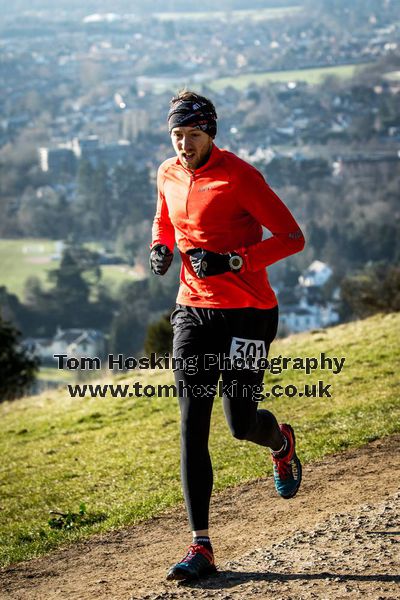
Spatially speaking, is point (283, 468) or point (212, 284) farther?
point (283, 468)

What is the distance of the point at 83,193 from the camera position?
8838 centimetres

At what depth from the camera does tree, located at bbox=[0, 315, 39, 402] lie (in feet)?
63.3

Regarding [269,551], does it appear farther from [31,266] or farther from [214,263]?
[31,266]

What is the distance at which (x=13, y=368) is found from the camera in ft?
63.8

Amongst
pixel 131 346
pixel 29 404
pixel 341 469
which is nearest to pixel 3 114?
pixel 131 346

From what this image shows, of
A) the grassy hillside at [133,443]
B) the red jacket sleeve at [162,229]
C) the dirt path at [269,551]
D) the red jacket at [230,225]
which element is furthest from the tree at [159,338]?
the red jacket at [230,225]

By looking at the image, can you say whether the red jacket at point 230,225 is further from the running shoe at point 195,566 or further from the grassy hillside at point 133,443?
the grassy hillside at point 133,443

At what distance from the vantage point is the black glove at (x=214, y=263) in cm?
477

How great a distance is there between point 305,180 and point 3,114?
1731 inches

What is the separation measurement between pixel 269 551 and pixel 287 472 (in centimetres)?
69

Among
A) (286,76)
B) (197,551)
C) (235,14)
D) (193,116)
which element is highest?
(235,14)

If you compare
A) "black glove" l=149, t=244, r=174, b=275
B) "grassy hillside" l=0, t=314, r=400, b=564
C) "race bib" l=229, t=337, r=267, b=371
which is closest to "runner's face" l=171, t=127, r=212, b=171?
"black glove" l=149, t=244, r=174, b=275

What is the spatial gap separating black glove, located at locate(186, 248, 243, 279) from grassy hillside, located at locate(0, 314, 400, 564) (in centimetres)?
219

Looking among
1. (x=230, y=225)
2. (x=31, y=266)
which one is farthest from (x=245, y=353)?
Result: (x=31, y=266)
